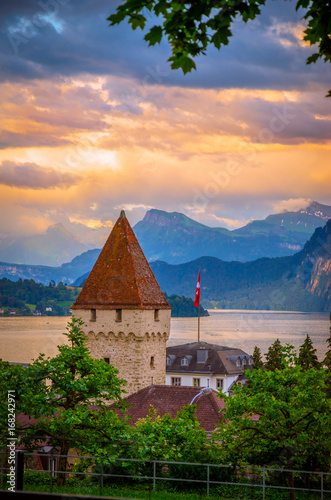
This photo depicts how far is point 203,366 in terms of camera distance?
78.8 m

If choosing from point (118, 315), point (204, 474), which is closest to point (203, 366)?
point (118, 315)

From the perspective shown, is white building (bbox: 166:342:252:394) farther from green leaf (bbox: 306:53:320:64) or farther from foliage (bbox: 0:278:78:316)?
foliage (bbox: 0:278:78:316)

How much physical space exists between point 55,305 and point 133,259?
16076 centimetres

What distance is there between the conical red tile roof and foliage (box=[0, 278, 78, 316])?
146 metres

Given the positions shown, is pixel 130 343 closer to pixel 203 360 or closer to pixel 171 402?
pixel 171 402

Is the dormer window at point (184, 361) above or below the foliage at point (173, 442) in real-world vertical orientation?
above

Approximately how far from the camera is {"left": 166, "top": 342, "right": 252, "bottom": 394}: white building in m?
77.5

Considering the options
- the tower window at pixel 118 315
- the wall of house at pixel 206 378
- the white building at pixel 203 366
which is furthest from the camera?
the white building at pixel 203 366

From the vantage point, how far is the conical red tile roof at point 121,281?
3653 centimetres

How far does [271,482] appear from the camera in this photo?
1961 cm

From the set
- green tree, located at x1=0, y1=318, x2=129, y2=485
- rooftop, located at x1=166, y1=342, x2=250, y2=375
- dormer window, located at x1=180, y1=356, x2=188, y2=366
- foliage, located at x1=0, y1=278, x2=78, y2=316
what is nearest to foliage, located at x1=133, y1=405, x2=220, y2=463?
green tree, located at x1=0, y1=318, x2=129, y2=485

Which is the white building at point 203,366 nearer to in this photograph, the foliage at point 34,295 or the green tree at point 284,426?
the green tree at point 284,426

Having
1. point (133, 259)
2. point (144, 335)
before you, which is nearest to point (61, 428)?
point (144, 335)

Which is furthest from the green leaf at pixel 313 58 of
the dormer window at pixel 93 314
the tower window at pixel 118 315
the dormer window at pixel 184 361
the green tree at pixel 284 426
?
the dormer window at pixel 184 361
